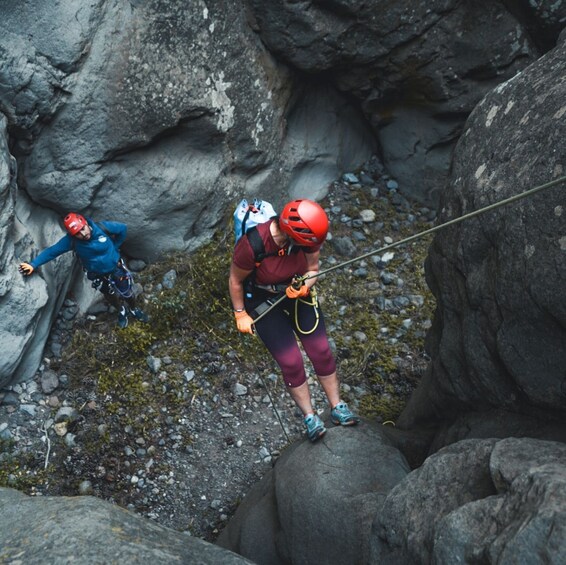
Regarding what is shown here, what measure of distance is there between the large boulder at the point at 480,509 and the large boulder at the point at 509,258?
73cm

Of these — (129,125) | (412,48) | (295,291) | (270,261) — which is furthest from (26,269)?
(412,48)

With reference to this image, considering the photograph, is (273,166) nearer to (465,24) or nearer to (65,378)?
(465,24)

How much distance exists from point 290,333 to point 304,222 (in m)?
1.40

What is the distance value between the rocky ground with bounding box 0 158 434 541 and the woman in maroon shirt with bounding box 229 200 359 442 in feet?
2.42

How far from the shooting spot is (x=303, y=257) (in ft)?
21.4

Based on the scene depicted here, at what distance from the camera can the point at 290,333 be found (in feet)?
22.4

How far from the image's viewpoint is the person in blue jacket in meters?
7.97

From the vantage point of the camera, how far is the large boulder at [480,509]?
333cm

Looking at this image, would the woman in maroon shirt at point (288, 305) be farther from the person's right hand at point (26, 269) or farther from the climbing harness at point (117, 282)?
the person's right hand at point (26, 269)

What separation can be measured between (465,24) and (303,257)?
490 centimetres

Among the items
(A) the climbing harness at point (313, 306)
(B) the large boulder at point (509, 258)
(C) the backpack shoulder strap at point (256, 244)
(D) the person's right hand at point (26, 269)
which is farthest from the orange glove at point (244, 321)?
(D) the person's right hand at point (26, 269)

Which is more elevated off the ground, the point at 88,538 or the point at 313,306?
the point at 313,306

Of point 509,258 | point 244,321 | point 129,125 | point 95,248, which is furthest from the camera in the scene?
point 129,125

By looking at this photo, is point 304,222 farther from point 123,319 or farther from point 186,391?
point 123,319
